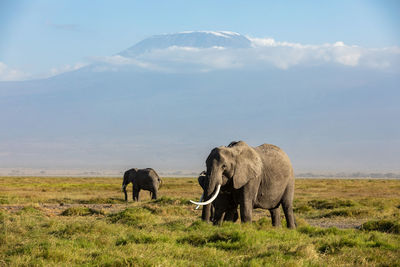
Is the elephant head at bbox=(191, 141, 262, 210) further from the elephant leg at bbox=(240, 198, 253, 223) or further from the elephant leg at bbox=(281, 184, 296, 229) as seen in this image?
the elephant leg at bbox=(281, 184, 296, 229)

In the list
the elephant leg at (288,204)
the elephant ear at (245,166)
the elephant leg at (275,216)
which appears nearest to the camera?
the elephant ear at (245,166)

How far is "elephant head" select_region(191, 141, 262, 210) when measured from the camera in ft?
45.6

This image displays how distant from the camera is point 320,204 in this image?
28672 mm

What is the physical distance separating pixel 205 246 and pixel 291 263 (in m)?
2.89

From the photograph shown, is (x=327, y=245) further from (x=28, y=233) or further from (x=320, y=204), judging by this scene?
(x=320, y=204)

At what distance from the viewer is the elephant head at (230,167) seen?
13906mm

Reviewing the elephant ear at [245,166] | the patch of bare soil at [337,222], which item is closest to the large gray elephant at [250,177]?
the elephant ear at [245,166]

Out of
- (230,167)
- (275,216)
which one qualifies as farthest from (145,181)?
(230,167)

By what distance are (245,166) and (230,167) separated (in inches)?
25.9

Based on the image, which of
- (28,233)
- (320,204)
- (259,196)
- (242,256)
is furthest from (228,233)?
(320,204)

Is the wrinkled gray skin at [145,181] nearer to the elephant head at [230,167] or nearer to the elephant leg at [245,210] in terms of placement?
the elephant head at [230,167]

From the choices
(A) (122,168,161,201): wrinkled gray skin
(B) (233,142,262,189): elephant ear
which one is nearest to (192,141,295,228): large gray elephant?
(B) (233,142,262,189): elephant ear

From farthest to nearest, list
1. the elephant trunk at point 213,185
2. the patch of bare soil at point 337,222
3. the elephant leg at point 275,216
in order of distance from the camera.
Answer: the patch of bare soil at point 337,222, the elephant leg at point 275,216, the elephant trunk at point 213,185

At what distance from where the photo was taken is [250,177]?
1480cm
